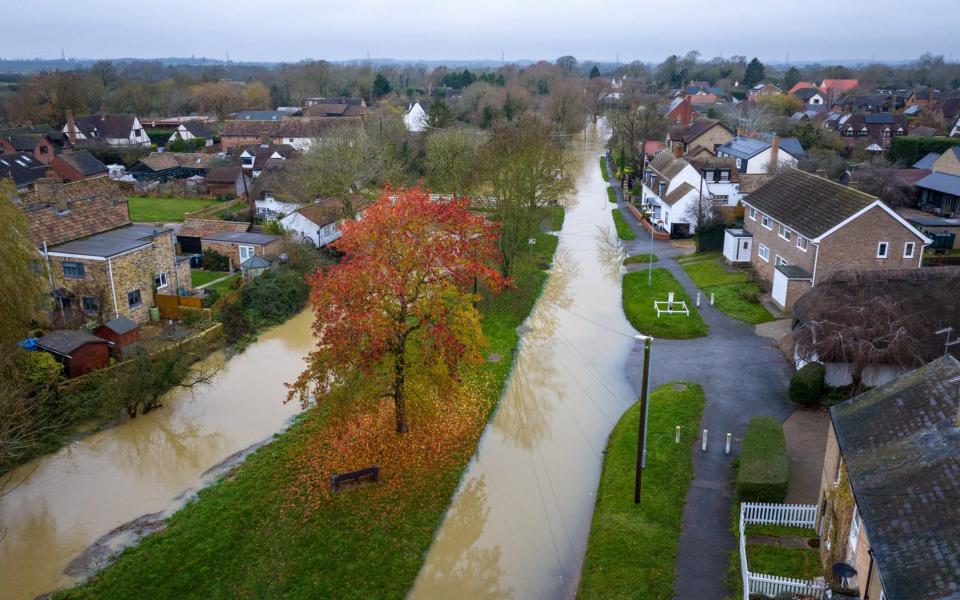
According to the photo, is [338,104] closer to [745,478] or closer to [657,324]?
[657,324]

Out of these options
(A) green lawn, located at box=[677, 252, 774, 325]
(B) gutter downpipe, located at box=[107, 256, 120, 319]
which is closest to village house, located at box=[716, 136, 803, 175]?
(A) green lawn, located at box=[677, 252, 774, 325]

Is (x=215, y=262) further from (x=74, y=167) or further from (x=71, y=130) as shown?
(x=71, y=130)

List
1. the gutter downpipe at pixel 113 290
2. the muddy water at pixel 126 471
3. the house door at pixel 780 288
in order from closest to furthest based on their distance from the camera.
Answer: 1. the muddy water at pixel 126 471
2. the gutter downpipe at pixel 113 290
3. the house door at pixel 780 288

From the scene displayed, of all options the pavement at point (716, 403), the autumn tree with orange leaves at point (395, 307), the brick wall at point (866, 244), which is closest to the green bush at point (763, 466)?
the pavement at point (716, 403)

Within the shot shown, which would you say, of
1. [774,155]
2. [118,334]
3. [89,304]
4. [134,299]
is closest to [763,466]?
[118,334]

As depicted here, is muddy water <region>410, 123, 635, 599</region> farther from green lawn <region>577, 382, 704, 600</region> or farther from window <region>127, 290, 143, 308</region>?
window <region>127, 290, 143, 308</region>

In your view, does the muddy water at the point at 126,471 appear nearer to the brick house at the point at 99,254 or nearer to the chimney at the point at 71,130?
the brick house at the point at 99,254
